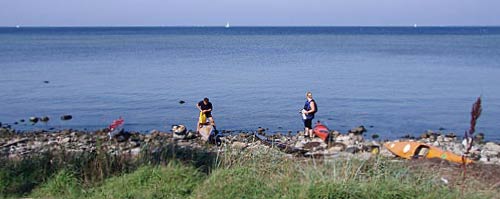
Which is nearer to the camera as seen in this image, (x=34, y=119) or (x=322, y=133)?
(x=322, y=133)

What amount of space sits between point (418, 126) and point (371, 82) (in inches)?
543

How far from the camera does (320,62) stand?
53.5m

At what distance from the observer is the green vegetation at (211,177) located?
8109mm

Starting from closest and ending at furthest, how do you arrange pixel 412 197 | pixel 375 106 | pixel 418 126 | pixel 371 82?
pixel 412 197 < pixel 418 126 < pixel 375 106 < pixel 371 82

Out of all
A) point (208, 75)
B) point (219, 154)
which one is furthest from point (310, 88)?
point (219, 154)

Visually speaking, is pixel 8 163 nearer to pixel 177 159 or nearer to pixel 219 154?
pixel 177 159

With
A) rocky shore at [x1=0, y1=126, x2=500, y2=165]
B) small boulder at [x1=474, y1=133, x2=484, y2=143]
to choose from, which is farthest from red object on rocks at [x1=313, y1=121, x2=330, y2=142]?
small boulder at [x1=474, y1=133, x2=484, y2=143]

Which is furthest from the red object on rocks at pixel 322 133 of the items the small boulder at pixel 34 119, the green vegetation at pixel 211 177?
the small boulder at pixel 34 119

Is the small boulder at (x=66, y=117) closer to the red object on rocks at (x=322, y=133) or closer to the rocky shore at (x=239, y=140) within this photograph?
the rocky shore at (x=239, y=140)

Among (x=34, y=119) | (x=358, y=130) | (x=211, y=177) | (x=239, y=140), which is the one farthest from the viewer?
(x=34, y=119)

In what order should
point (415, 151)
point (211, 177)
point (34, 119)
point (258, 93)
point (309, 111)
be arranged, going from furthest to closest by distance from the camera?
point (258, 93) → point (34, 119) → point (309, 111) → point (415, 151) → point (211, 177)

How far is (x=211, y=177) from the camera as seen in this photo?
889cm

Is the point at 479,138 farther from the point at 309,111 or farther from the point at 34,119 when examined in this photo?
the point at 34,119

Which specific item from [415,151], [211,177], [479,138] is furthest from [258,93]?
[211,177]
